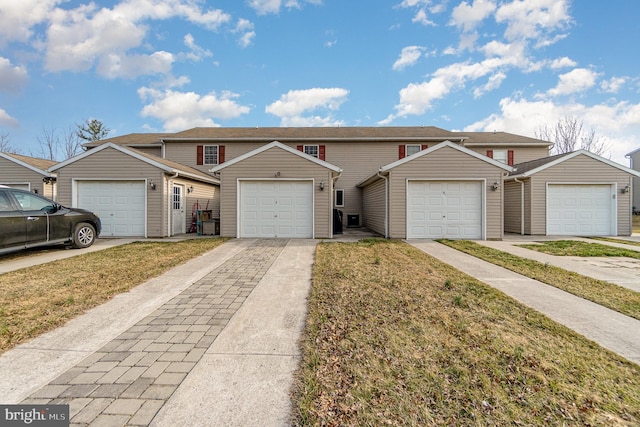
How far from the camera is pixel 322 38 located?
13.4m

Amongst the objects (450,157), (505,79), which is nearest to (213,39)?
(450,157)

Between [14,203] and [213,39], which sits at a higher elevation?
[213,39]

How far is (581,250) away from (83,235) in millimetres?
14949

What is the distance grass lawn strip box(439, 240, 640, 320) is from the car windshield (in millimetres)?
11521

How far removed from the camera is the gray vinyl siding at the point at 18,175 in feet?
42.4

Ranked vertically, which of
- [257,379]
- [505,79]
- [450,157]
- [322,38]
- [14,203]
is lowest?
[257,379]

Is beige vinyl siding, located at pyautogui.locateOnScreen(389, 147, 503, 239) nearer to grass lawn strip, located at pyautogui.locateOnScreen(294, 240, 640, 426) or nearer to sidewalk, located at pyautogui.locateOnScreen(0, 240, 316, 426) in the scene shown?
grass lawn strip, located at pyautogui.locateOnScreen(294, 240, 640, 426)

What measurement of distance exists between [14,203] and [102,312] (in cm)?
571

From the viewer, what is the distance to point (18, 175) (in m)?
13.0

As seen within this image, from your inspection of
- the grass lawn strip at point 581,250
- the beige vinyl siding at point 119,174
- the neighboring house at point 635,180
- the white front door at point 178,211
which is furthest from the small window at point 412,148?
the neighboring house at point 635,180

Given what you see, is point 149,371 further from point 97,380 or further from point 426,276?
point 426,276

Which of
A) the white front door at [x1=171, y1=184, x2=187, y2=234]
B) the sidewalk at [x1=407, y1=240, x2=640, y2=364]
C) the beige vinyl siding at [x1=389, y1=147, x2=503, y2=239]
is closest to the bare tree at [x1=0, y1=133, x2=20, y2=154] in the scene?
the white front door at [x1=171, y1=184, x2=187, y2=234]

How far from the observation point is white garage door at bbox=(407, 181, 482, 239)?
11.0 m

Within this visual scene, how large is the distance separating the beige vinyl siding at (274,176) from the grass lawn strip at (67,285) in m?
3.18
